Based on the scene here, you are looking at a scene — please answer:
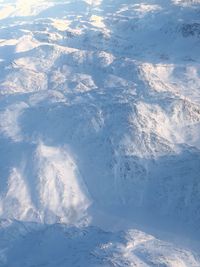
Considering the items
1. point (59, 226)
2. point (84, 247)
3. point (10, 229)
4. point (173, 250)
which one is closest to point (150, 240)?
Answer: point (173, 250)

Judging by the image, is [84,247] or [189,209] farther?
[189,209]

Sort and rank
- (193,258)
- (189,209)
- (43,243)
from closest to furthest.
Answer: (193,258) → (43,243) → (189,209)

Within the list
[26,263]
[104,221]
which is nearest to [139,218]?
[104,221]

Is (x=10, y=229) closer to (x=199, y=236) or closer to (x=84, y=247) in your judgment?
(x=84, y=247)

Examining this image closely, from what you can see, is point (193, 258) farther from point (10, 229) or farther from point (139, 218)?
point (10, 229)

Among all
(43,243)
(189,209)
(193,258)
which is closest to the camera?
(193,258)

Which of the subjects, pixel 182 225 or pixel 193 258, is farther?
pixel 182 225

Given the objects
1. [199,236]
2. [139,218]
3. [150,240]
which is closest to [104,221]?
[139,218]

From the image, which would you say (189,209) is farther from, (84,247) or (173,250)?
(84,247)
